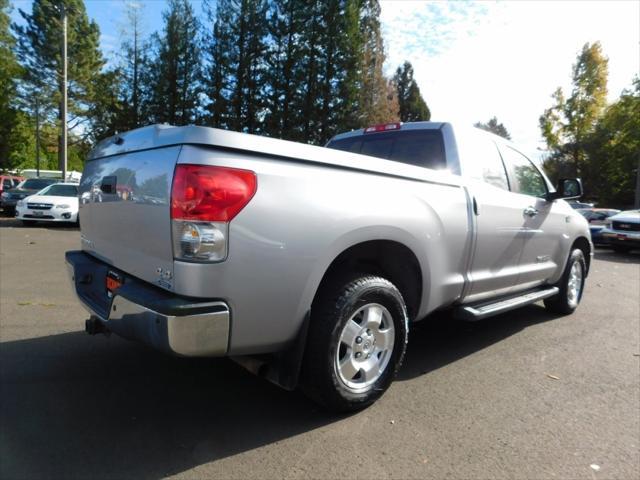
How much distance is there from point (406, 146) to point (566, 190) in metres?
1.94

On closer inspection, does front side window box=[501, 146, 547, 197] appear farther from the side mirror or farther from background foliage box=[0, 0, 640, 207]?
background foliage box=[0, 0, 640, 207]

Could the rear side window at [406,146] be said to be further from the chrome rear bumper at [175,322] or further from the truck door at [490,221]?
the chrome rear bumper at [175,322]

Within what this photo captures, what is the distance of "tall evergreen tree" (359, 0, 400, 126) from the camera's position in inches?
1046

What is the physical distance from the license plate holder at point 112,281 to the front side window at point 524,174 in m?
3.44

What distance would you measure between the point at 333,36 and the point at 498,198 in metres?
24.7

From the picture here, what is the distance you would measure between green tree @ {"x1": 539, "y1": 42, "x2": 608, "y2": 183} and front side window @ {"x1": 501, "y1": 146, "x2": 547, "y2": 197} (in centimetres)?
3105

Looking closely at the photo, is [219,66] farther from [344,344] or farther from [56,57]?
[344,344]

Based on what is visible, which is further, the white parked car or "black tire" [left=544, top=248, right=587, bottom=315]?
the white parked car

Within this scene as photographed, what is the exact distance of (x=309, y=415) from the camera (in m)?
2.82

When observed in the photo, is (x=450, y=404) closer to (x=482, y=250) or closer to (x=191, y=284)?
(x=482, y=250)

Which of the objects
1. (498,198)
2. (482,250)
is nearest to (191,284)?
(482,250)

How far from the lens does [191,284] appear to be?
2.12m

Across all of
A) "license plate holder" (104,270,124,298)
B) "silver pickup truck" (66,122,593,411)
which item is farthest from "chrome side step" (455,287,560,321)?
"license plate holder" (104,270,124,298)

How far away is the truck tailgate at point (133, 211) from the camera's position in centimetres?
223
